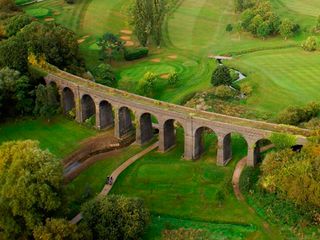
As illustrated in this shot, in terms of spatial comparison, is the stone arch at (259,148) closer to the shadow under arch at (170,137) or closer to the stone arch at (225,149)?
the stone arch at (225,149)

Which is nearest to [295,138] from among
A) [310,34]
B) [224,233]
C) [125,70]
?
[224,233]

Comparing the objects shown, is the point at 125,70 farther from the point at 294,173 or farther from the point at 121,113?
the point at 294,173

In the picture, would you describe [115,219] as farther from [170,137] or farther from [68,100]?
[68,100]

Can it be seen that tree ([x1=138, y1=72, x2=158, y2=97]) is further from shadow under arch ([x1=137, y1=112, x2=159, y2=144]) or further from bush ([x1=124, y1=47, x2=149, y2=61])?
bush ([x1=124, y1=47, x2=149, y2=61])

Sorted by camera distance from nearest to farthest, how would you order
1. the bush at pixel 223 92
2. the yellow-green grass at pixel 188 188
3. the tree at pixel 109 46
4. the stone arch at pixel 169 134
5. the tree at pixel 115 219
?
the tree at pixel 115 219 < the yellow-green grass at pixel 188 188 < the stone arch at pixel 169 134 < the bush at pixel 223 92 < the tree at pixel 109 46

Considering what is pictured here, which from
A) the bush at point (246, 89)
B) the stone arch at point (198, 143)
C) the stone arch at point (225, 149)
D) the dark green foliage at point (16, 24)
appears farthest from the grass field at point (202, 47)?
the stone arch at point (225, 149)
